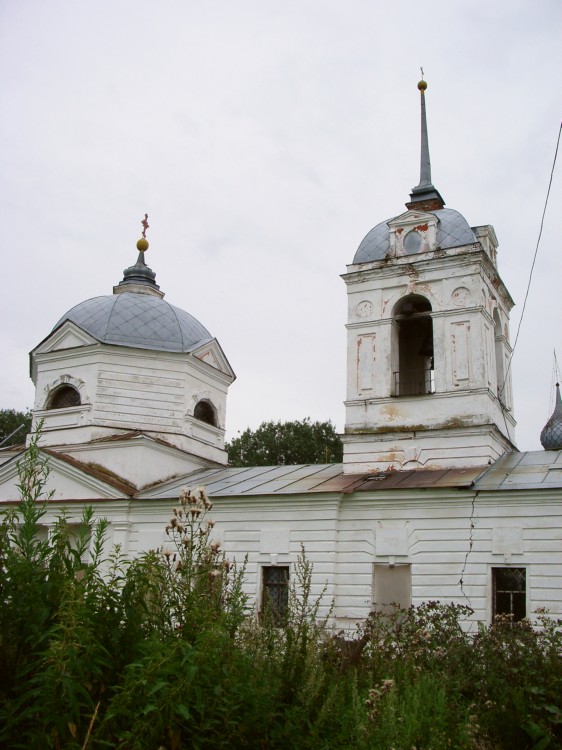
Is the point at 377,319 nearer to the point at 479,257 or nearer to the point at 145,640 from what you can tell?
the point at 479,257

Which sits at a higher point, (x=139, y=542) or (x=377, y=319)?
(x=377, y=319)

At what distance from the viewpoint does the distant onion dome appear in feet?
66.0

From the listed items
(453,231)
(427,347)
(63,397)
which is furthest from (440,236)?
(63,397)

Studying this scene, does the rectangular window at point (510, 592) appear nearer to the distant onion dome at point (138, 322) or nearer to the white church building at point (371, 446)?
the white church building at point (371, 446)

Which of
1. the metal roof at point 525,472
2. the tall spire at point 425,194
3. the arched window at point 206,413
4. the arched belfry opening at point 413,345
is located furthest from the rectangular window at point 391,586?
the tall spire at point 425,194

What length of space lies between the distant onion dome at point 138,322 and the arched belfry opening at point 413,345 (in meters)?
5.88

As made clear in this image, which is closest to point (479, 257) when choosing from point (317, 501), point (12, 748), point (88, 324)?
point (317, 501)

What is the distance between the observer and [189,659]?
14.2ft

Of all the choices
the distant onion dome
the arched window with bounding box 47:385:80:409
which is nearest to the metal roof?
the distant onion dome

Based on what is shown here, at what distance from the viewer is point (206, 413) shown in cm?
2119

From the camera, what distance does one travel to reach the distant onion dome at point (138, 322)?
20.1 m

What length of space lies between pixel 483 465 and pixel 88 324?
1124 cm

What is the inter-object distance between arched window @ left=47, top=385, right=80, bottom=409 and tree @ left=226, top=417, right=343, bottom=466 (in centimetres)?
1997

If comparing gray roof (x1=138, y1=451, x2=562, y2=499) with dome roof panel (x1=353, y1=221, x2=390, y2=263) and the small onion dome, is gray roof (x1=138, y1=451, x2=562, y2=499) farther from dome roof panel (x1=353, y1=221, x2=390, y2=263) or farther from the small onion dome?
the small onion dome
